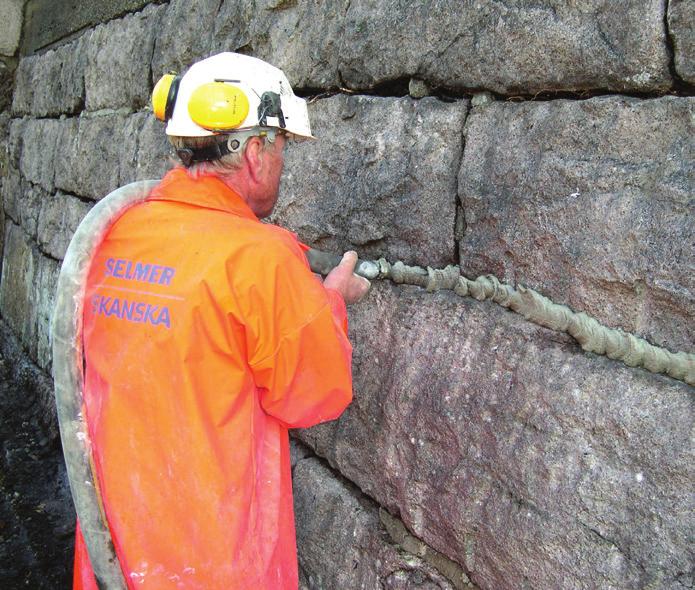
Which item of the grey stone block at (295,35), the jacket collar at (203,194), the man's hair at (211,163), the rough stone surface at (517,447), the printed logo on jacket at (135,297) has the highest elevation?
the grey stone block at (295,35)

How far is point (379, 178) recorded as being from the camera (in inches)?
82.4

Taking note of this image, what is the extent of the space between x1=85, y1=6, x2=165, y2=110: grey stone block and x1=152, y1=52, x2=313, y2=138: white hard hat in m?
2.03

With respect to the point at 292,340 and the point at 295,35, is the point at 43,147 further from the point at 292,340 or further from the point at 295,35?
the point at 292,340

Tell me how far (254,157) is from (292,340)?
1.67 feet

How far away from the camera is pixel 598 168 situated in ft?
5.03

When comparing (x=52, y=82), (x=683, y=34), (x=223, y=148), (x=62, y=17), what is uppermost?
(x=62, y=17)

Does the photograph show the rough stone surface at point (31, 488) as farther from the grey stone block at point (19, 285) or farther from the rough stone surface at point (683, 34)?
the rough stone surface at point (683, 34)

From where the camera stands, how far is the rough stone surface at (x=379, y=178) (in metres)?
1.94

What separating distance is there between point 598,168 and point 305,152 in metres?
1.16

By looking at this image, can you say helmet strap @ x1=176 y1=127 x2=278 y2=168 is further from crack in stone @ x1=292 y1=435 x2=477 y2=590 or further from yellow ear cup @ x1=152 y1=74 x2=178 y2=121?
crack in stone @ x1=292 y1=435 x2=477 y2=590

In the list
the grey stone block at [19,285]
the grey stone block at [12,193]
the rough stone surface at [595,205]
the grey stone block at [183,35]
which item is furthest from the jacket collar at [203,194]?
the grey stone block at [12,193]

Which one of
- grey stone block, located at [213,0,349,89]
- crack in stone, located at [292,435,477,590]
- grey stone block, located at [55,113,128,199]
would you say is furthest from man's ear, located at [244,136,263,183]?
grey stone block, located at [55,113,128,199]

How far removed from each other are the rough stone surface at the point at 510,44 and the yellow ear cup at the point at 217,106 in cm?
60

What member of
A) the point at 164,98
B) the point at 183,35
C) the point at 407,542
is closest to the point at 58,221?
the point at 183,35
